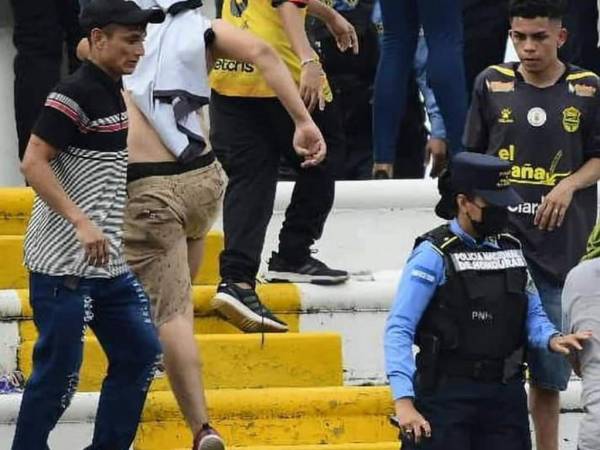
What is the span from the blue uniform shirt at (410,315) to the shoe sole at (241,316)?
1.53 m

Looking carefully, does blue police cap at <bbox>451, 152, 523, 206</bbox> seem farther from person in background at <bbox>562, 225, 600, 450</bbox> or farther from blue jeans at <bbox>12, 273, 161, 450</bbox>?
blue jeans at <bbox>12, 273, 161, 450</bbox>

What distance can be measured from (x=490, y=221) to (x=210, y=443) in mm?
1231

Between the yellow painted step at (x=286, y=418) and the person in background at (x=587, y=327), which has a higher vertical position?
the person in background at (x=587, y=327)

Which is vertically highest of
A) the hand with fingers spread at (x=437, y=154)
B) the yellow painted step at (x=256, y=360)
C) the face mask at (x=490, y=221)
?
the face mask at (x=490, y=221)

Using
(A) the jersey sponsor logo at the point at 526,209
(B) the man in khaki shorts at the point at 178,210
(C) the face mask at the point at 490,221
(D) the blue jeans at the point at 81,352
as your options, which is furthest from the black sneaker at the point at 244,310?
(C) the face mask at the point at 490,221

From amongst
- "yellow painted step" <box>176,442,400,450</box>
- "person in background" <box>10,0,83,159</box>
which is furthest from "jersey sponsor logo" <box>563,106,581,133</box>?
"person in background" <box>10,0,83,159</box>

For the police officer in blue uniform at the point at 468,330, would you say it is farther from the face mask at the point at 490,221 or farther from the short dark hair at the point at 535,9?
the short dark hair at the point at 535,9

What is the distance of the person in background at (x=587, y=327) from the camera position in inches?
235

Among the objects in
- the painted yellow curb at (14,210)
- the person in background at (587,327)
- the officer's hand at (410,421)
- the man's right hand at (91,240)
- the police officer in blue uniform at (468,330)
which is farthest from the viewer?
the painted yellow curb at (14,210)

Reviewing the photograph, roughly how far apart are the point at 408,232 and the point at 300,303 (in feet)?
2.28

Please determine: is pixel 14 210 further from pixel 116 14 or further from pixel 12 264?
pixel 116 14

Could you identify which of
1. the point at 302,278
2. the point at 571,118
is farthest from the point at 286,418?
the point at 571,118

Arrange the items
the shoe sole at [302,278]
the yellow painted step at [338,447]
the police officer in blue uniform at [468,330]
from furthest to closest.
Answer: the shoe sole at [302,278] → the yellow painted step at [338,447] → the police officer in blue uniform at [468,330]

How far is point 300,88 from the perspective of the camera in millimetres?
7539
